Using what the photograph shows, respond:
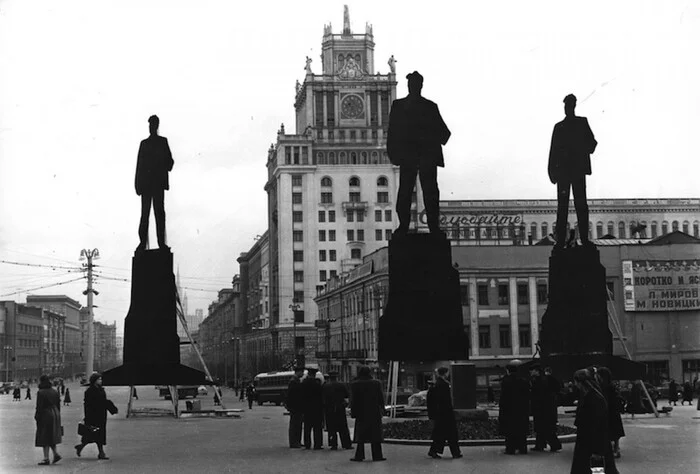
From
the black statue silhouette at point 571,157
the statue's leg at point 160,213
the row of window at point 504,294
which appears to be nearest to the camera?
the black statue silhouette at point 571,157

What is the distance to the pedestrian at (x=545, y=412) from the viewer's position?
16.0m

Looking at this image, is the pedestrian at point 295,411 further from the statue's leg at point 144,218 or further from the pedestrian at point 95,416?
the statue's leg at point 144,218

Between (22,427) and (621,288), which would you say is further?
(621,288)

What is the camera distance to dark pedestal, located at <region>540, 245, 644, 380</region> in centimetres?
2298

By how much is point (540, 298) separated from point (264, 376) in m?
20.2

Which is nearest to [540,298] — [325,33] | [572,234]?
[572,234]

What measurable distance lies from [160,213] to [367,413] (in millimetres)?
11899

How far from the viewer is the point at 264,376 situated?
63.3 meters

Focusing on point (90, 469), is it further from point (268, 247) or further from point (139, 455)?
point (268, 247)

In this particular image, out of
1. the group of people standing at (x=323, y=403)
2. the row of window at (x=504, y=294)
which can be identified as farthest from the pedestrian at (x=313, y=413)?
the row of window at (x=504, y=294)

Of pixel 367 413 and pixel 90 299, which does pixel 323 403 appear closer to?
pixel 367 413

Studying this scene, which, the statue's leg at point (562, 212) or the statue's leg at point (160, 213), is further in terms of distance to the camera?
the statue's leg at point (160, 213)

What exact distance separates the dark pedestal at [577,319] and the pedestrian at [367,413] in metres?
8.82

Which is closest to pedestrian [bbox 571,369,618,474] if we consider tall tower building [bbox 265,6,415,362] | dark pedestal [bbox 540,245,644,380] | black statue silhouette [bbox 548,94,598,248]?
dark pedestal [bbox 540,245,644,380]
